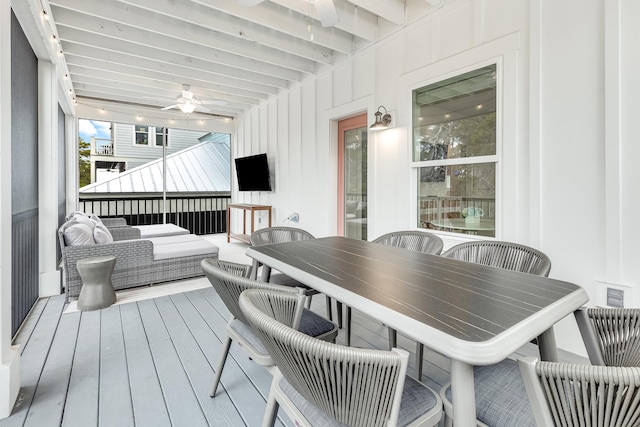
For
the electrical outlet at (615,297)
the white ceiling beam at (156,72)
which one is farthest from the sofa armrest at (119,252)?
the electrical outlet at (615,297)

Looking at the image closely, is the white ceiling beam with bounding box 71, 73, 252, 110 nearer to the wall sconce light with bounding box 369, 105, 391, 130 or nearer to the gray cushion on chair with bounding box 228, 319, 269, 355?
the wall sconce light with bounding box 369, 105, 391, 130

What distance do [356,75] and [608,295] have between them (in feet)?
11.1

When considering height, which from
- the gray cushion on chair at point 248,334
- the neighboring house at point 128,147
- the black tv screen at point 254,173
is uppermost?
the neighboring house at point 128,147

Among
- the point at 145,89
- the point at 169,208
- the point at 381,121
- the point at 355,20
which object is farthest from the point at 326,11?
the point at 169,208

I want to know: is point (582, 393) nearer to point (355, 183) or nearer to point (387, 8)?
point (387, 8)

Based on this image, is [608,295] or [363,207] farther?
[363,207]

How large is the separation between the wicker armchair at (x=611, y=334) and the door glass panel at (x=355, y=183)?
9.80 feet

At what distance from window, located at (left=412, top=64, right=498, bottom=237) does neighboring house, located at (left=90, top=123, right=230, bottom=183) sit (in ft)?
19.5

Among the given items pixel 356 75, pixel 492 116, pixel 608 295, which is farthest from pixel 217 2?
pixel 608 295

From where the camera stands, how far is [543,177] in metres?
2.37

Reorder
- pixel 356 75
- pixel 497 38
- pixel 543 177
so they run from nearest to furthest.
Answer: pixel 543 177 → pixel 497 38 → pixel 356 75

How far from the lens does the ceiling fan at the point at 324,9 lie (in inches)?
97.0

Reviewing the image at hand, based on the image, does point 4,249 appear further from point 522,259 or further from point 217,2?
point 522,259

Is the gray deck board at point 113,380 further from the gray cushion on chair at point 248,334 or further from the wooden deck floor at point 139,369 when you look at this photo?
the gray cushion on chair at point 248,334
